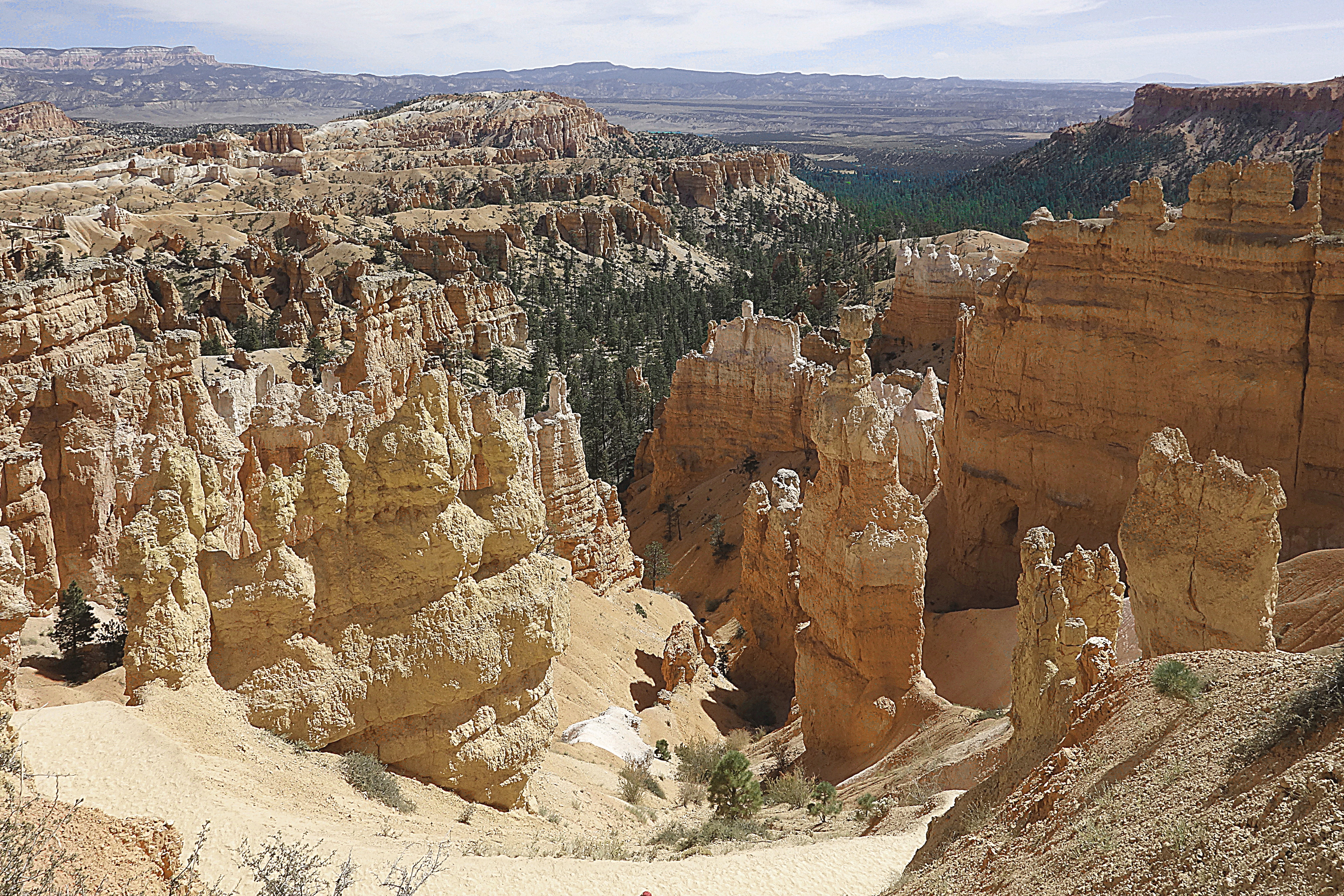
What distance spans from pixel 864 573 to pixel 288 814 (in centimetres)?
1035

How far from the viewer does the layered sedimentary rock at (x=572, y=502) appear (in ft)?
83.9

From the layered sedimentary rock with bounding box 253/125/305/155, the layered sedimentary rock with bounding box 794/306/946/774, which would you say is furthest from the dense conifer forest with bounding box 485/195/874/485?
the layered sedimentary rock with bounding box 253/125/305/155

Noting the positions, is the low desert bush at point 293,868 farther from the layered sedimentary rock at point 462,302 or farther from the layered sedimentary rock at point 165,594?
the layered sedimentary rock at point 462,302

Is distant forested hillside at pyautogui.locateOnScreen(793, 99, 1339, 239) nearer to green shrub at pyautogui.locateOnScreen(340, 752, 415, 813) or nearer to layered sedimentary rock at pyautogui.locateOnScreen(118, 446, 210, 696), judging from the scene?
green shrub at pyautogui.locateOnScreen(340, 752, 415, 813)

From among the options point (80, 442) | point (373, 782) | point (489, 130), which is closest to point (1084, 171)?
point (489, 130)

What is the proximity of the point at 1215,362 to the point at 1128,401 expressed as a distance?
1.83 meters

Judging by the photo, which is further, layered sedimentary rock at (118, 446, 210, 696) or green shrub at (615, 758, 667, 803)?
green shrub at (615, 758, 667, 803)

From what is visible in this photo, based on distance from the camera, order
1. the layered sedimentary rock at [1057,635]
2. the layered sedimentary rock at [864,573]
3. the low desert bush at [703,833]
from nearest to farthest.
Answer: the layered sedimentary rock at [1057,635] → the low desert bush at [703,833] → the layered sedimentary rock at [864,573]

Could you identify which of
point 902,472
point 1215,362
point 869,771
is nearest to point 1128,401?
point 1215,362

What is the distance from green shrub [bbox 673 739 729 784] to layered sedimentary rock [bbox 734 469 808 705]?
4921mm

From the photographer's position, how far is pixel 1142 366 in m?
20.7

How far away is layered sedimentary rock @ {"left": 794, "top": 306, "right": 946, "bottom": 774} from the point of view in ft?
55.6

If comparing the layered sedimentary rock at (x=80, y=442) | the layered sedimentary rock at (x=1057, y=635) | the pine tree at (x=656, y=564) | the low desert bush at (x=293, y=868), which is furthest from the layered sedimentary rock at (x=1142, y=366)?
the low desert bush at (x=293, y=868)

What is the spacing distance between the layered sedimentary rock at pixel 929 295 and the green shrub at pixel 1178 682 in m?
40.1
